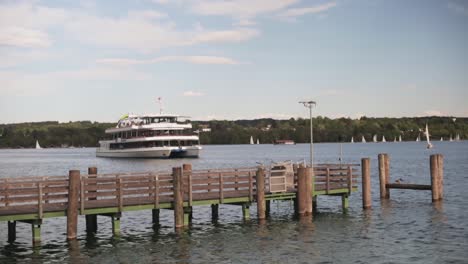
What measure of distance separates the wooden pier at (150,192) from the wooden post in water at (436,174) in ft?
14.9

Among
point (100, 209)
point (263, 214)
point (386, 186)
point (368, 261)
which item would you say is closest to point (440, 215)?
point (386, 186)

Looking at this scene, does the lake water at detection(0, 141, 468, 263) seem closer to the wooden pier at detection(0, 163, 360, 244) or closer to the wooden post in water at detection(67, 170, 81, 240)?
the wooden pier at detection(0, 163, 360, 244)

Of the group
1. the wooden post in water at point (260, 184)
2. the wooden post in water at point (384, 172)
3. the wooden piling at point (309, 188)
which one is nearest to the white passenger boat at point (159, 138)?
the wooden post in water at point (384, 172)

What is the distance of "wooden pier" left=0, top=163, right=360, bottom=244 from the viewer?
1000 inches

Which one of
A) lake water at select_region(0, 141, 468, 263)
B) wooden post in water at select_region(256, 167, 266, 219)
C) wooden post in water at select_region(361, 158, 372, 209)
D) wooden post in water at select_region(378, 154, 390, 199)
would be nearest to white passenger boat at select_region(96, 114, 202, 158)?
wooden post in water at select_region(378, 154, 390, 199)

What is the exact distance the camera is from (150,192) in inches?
1104

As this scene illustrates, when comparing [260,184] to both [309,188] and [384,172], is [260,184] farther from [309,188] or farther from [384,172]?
[384,172]

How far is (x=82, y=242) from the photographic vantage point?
90.0 feet

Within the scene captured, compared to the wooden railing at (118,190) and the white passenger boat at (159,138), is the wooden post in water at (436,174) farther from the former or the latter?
the white passenger boat at (159,138)

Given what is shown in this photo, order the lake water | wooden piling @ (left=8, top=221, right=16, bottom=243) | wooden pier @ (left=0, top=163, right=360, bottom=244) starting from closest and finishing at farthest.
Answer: the lake water
wooden pier @ (left=0, top=163, right=360, bottom=244)
wooden piling @ (left=8, top=221, right=16, bottom=243)

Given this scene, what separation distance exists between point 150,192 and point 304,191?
797cm

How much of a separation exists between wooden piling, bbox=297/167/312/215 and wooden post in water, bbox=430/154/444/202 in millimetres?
8918

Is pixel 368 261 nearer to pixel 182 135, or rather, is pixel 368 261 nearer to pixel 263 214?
pixel 263 214

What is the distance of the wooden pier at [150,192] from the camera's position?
1000 inches
